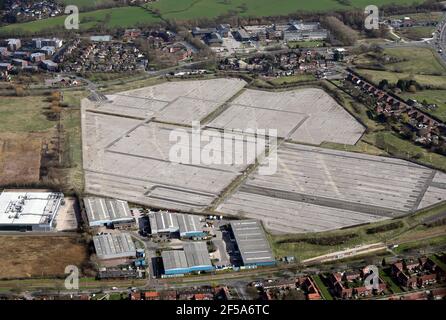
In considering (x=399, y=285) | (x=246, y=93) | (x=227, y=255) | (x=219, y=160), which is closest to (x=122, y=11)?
(x=246, y=93)

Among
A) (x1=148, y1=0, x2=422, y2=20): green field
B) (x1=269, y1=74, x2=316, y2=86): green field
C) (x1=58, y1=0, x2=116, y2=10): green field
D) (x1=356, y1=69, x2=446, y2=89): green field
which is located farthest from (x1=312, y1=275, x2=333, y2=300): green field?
(x1=58, y1=0, x2=116, y2=10): green field

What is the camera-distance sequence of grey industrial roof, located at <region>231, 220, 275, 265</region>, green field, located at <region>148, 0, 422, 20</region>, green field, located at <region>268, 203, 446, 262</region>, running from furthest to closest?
1. green field, located at <region>148, 0, 422, 20</region>
2. green field, located at <region>268, 203, 446, 262</region>
3. grey industrial roof, located at <region>231, 220, 275, 265</region>

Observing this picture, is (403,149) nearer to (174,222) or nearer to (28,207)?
(174,222)

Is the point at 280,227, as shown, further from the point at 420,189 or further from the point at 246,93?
the point at 246,93

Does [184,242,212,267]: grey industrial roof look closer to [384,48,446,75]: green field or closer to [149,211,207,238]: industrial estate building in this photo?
[149,211,207,238]: industrial estate building

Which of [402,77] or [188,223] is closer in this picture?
[188,223]

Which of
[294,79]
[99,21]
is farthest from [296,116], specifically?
[99,21]
